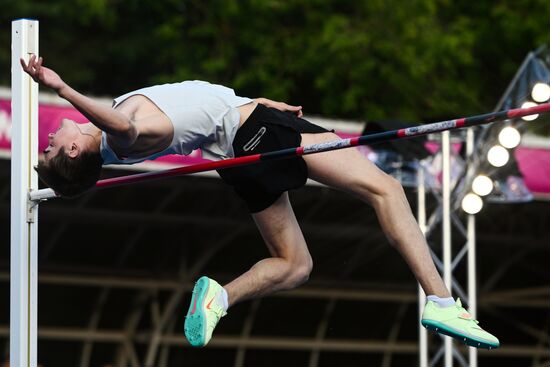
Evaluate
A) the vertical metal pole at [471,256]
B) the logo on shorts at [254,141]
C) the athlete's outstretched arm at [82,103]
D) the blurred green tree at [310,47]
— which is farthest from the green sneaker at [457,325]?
the blurred green tree at [310,47]

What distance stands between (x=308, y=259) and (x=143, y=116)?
1050 mm

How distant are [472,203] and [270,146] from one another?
4.64m

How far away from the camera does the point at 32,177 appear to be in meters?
6.44

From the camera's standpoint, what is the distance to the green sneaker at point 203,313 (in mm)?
5641

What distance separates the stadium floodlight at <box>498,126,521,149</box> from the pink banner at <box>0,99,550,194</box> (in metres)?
1.27

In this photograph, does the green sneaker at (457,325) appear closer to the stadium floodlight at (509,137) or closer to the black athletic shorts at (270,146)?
the black athletic shorts at (270,146)

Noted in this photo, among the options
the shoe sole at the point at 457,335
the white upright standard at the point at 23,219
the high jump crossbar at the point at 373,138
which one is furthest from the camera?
the white upright standard at the point at 23,219

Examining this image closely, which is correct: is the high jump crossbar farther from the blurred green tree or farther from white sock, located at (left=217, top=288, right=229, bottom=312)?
the blurred green tree

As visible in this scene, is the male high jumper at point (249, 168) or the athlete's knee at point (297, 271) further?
the athlete's knee at point (297, 271)

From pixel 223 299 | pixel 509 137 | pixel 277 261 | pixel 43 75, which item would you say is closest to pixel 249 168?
pixel 277 261

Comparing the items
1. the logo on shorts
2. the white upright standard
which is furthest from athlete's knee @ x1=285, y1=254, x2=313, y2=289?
the white upright standard

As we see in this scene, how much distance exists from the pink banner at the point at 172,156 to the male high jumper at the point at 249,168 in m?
4.37

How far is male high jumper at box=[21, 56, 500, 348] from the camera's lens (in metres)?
5.52

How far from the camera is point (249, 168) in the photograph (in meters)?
5.89
